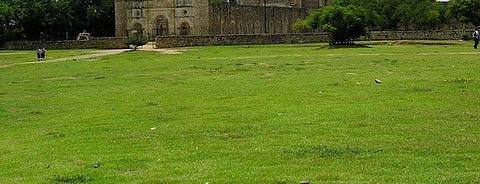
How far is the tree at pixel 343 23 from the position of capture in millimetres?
51419

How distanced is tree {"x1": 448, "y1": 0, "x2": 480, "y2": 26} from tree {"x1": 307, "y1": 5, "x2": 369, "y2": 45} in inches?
1174

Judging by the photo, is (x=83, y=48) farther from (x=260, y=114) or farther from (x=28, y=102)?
(x=260, y=114)

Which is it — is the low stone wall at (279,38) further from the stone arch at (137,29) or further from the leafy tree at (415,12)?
the stone arch at (137,29)

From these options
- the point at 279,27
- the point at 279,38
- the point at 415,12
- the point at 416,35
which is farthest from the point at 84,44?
the point at 415,12

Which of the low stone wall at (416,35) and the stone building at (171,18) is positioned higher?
the stone building at (171,18)

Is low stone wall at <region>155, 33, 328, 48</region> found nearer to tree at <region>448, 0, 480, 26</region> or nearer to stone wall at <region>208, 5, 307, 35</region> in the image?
stone wall at <region>208, 5, 307, 35</region>

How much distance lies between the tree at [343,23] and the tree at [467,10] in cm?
2983

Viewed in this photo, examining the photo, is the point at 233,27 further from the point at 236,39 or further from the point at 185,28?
the point at 236,39

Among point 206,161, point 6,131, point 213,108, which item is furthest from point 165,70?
point 206,161

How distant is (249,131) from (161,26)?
64.1 m

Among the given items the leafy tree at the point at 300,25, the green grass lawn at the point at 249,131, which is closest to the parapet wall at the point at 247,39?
the leafy tree at the point at 300,25

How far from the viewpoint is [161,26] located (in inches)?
→ 2950

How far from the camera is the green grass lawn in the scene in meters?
8.92

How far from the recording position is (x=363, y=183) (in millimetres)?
8133
